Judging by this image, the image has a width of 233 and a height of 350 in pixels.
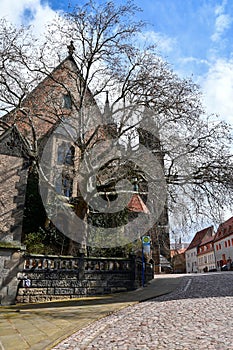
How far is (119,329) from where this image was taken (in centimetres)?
551

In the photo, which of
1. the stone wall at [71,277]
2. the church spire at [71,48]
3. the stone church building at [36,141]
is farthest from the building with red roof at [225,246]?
the church spire at [71,48]

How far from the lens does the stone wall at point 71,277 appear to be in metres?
10.2

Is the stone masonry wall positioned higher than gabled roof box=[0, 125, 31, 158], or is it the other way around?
Result: gabled roof box=[0, 125, 31, 158]

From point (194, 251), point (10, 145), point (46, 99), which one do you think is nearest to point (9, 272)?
point (10, 145)

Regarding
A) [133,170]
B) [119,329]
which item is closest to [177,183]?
[133,170]

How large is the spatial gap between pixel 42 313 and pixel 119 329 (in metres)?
2.83

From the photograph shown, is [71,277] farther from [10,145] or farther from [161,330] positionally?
[10,145]

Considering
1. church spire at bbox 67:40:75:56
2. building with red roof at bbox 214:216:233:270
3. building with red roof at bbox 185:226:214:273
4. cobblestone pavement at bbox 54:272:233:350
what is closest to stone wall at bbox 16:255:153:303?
cobblestone pavement at bbox 54:272:233:350

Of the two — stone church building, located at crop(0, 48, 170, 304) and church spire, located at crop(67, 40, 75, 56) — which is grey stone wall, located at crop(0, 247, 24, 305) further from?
church spire, located at crop(67, 40, 75, 56)

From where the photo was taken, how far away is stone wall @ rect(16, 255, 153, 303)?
10.2 m

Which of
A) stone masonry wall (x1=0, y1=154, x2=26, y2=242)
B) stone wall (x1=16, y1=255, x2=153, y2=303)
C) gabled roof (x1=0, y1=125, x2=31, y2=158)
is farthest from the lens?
gabled roof (x1=0, y1=125, x2=31, y2=158)

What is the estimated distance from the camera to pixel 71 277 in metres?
11.0

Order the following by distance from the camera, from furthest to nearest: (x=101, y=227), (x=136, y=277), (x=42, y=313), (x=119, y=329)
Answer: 1. (x=101, y=227)
2. (x=136, y=277)
3. (x=42, y=313)
4. (x=119, y=329)

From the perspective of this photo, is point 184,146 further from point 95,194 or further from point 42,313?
point 42,313
